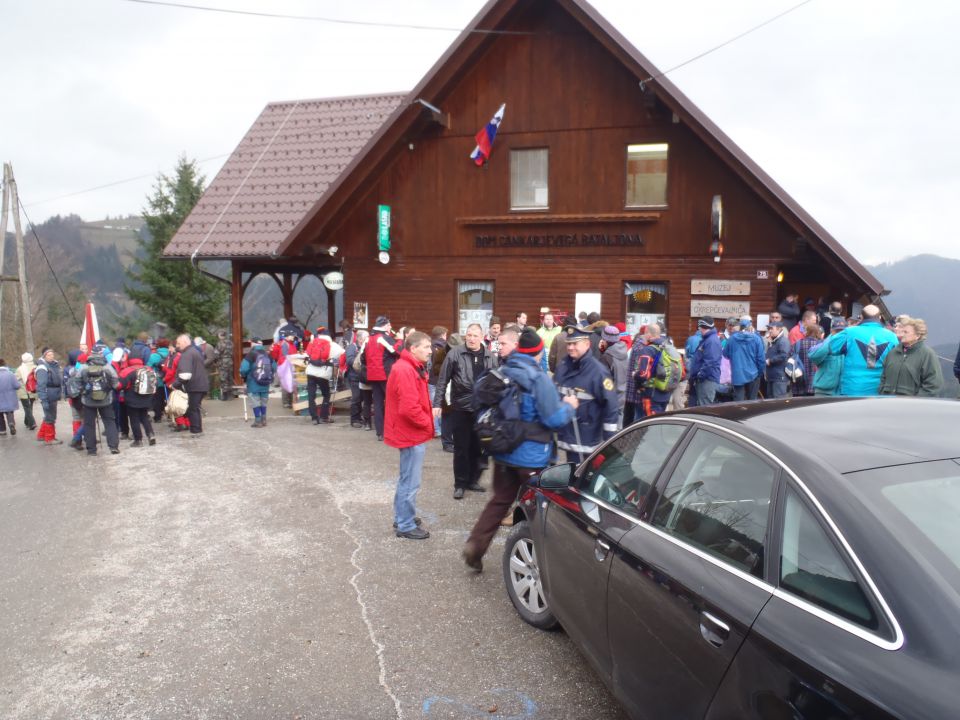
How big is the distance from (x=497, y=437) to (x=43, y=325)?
54.8m

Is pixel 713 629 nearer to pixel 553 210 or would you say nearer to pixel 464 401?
pixel 464 401

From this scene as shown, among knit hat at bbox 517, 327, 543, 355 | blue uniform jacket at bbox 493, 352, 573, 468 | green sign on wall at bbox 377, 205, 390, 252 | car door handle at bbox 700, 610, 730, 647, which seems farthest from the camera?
green sign on wall at bbox 377, 205, 390, 252

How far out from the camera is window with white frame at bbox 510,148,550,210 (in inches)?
567

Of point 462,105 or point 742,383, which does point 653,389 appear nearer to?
point 742,383

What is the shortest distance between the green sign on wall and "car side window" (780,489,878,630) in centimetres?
1350

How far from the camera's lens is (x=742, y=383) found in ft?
33.3

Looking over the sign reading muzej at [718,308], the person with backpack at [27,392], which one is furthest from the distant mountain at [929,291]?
the person with backpack at [27,392]

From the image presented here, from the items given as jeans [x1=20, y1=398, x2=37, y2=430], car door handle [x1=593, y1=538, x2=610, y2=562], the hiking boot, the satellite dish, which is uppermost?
the satellite dish

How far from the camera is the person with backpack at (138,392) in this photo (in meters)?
10.4

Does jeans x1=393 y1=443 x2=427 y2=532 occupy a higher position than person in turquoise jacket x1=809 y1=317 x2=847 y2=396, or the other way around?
person in turquoise jacket x1=809 y1=317 x2=847 y2=396

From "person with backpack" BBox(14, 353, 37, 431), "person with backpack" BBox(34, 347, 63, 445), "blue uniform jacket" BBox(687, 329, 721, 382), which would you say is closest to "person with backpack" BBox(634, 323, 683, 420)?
"blue uniform jacket" BBox(687, 329, 721, 382)

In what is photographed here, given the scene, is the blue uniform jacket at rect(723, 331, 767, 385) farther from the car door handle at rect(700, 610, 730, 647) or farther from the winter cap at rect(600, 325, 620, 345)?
the car door handle at rect(700, 610, 730, 647)

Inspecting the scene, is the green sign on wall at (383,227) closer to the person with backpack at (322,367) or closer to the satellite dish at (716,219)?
the person with backpack at (322,367)

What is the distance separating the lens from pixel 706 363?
31.7 ft
